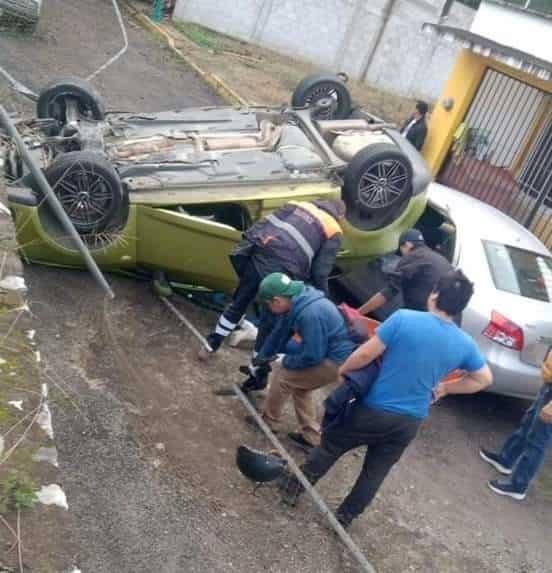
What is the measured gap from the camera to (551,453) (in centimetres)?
623

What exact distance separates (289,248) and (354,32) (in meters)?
16.0

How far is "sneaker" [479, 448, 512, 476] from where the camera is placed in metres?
5.67

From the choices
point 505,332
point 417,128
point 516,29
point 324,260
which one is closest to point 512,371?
point 505,332

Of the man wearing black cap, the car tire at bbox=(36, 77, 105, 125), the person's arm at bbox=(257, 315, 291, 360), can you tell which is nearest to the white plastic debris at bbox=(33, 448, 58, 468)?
the person's arm at bbox=(257, 315, 291, 360)

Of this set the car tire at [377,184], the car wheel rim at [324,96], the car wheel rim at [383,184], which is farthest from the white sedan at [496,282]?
the car wheel rim at [324,96]

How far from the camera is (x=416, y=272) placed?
5.64 m

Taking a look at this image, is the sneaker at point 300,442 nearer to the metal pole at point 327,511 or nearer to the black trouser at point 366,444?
the metal pole at point 327,511

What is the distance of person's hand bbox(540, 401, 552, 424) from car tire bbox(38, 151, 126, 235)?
3.24m

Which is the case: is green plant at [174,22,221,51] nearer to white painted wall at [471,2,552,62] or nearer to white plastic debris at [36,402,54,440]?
white painted wall at [471,2,552,62]

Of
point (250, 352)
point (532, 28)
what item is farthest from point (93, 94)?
point (532, 28)

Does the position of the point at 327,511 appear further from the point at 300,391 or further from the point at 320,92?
the point at 320,92

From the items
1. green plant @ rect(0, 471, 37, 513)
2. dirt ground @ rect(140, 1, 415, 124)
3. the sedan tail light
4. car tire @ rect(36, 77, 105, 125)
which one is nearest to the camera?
green plant @ rect(0, 471, 37, 513)

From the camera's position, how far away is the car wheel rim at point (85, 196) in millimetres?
5621

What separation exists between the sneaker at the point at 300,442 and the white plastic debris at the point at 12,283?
7.21 feet
